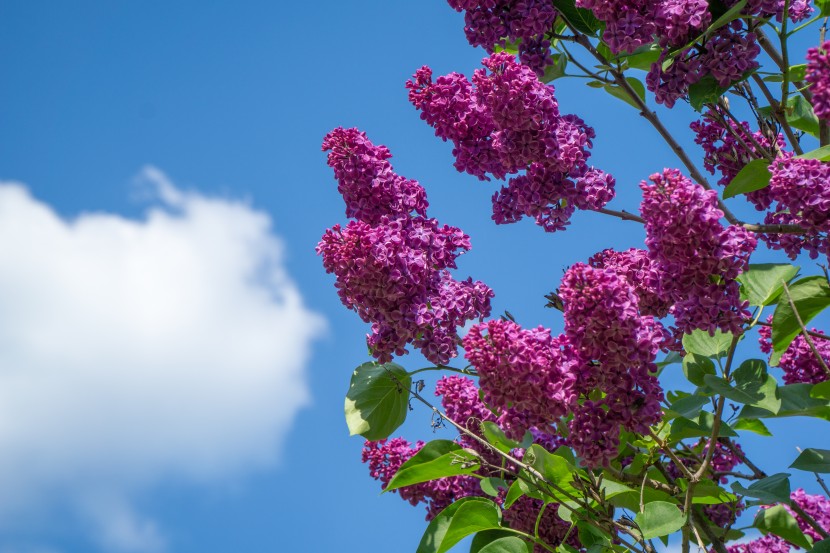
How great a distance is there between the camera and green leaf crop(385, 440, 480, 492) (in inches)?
120

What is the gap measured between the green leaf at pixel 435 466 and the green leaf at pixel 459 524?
4.7 inches

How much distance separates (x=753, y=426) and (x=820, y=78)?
1.59m

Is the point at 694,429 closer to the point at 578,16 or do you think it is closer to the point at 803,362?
the point at 803,362

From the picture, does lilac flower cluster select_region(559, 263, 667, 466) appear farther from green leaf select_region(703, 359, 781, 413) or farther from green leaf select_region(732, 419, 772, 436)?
green leaf select_region(732, 419, 772, 436)

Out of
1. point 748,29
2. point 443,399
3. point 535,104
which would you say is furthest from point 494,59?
point 443,399

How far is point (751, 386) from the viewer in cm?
259

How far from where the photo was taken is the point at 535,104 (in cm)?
299

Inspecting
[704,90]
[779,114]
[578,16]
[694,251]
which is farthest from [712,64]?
[694,251]

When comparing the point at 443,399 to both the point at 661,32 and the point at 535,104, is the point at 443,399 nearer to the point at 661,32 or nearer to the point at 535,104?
the point at 535,104

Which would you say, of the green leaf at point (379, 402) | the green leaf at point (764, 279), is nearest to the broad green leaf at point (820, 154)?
the green leaf at point (764, 279)

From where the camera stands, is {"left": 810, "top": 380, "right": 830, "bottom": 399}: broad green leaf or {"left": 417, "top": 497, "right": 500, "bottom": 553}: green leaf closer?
{"left": 810, "top": 380, "right": 830, "bottom": 399}: broad green leaf

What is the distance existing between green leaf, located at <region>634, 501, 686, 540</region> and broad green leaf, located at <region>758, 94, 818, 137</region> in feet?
4.99

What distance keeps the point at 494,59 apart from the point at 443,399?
3.87ft

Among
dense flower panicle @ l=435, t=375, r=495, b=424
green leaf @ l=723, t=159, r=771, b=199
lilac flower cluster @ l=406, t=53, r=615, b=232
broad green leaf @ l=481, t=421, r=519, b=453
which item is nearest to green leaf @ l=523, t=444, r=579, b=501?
broad green leaf @ l=481, t=421, r=519, b=453
